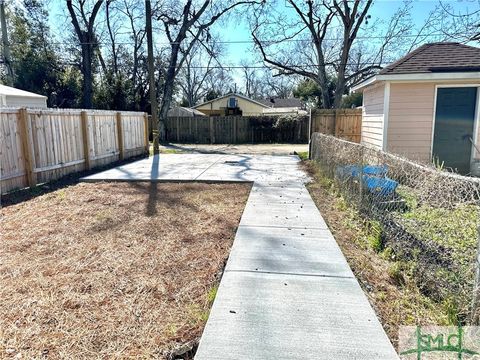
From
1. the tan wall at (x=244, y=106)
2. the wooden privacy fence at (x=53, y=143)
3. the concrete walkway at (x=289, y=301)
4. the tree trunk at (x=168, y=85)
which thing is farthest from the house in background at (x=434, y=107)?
the tan wall at (x=244, y=106)

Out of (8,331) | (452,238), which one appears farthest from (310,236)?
(8,331)

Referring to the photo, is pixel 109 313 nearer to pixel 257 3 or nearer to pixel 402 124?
pixel 402 124

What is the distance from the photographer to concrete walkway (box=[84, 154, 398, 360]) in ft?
6.82

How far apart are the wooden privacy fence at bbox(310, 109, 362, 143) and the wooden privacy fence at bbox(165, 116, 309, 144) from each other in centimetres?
853

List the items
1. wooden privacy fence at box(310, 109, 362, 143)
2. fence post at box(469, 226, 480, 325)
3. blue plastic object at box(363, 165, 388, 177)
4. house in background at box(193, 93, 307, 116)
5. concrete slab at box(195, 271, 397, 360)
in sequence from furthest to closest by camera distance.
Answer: house in background at box(193, 93, 307, 116) < wooden privacy fence at box(310, 109, 362, 143) < blue plastic object at box(363, 165, 388, 177) < fence post at box(469, 226, 480, 325) < concrete slab at box(195, 271, 397, 360)

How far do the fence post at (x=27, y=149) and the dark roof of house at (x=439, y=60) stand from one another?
795 centimetres

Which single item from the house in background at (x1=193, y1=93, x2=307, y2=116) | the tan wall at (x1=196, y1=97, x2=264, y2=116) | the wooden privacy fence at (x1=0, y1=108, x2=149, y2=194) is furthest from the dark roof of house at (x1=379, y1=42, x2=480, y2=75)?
the tan wall at (x1=196, y1=97, x2=264, y2=116)

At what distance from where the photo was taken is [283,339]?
2.15 meters

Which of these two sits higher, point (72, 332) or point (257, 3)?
point (257, 3)

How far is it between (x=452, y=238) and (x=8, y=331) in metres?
3.39

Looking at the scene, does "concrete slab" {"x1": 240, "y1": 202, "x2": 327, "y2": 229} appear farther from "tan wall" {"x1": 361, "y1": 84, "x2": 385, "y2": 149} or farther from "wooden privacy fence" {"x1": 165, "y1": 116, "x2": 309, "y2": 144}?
"wooden privacy fence" {"x1": 165, "y1": 116, "x2": 309, "y2": 144}

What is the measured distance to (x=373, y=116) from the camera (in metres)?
9.61

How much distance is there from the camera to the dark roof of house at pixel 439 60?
25.6 ft

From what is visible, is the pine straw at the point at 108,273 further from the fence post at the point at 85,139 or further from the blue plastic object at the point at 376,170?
the fence post at the point at 85,139
